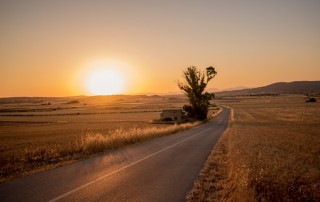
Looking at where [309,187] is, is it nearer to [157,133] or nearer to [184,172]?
[184,172]

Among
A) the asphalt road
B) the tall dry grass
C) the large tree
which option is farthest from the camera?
the large tree

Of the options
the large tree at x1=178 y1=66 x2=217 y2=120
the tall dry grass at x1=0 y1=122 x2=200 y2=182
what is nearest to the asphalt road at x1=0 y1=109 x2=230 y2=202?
the tall dry grass at x1=0 y1=122 x2=200 y2=182

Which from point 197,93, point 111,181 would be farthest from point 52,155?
point 197,93

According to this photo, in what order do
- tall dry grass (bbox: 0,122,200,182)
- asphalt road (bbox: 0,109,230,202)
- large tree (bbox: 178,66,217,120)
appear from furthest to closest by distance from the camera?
large tree (bbox: 178,66,217,120), tall dry grass (bbox: 0,122,200,182), asphalt road (bbox: 0,109,230,202)

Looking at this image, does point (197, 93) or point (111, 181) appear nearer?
point (111, 181)

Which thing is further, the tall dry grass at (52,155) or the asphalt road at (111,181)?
the tall dry grass at (52,155)

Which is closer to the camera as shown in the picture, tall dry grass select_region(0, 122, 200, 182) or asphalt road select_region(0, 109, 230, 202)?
asphalt road select_region(0, 109, 230, 202)

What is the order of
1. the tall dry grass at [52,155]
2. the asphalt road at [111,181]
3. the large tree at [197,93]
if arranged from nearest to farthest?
the asphalt road at [111,181], the tall dry grass at [52,155], the large tree at [197,93]

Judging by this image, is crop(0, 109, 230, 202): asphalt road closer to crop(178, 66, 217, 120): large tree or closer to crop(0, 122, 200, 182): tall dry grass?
crop(0, 122, 200, 182): tall dry grass

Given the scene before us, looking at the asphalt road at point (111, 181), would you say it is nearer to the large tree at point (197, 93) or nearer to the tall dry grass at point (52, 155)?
the tall dry grass at point (52, 155)

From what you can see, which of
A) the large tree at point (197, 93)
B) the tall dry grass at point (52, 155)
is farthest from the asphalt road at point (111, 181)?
the large tree at point (197, 93)

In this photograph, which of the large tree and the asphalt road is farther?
the large tree

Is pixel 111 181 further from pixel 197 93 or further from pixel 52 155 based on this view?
pixel 197 93

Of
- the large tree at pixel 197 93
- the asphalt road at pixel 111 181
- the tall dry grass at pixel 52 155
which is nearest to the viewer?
the asphalt road at pixel 111 181
